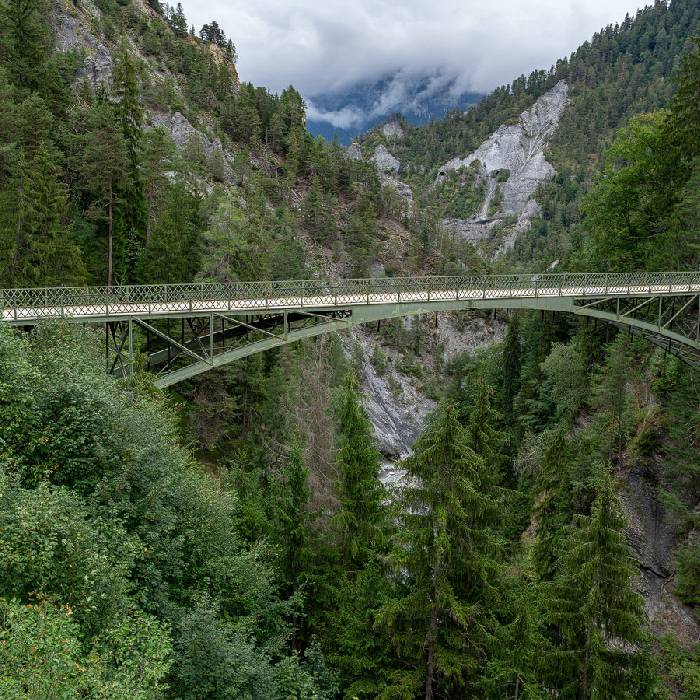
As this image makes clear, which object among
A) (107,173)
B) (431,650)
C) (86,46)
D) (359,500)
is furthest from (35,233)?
A: (86,46)

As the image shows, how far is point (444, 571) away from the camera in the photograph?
13711mm

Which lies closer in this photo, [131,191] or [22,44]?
[131,191]

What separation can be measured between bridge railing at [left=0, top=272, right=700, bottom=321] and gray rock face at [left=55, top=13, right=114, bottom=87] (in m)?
50.4

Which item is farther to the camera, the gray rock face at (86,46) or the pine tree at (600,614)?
the gray rock face at (86,46)

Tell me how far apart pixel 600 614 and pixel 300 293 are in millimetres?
16382

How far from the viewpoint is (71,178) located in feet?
138

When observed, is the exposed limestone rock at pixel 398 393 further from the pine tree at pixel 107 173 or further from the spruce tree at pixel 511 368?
the pine tree at pixel 107 173

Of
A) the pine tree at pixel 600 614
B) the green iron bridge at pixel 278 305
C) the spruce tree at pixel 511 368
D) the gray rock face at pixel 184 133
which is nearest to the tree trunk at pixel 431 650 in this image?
the pine tree at pixel 600 614

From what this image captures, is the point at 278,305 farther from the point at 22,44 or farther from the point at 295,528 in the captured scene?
the point at 22,44

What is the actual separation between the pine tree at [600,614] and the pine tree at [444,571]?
5.97 feet

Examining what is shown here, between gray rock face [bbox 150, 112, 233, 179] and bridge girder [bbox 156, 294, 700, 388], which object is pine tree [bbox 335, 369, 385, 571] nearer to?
bridge girder [bbox 156, 294, 700, 388]

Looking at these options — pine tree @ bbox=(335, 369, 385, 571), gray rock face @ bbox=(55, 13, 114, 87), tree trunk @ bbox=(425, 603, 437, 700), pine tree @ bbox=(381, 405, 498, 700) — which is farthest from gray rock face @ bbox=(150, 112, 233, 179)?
tree trunk @ bbox=(425, 603, 437, 700)

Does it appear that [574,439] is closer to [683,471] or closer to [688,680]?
[683,471]

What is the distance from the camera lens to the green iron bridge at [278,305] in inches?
832
